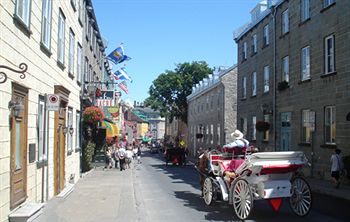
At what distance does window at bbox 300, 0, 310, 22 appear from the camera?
22141mm

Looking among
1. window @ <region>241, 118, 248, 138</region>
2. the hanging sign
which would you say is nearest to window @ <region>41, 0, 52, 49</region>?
the hanging sign

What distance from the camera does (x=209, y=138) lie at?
46.4 m

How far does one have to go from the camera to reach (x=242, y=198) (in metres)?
9.79

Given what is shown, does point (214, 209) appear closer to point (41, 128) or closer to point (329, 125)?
point (41, 128)

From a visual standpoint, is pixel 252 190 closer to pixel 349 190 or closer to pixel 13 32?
pixel 13 32

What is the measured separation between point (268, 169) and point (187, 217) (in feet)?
7.34

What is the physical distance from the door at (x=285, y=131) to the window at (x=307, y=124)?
176 cm

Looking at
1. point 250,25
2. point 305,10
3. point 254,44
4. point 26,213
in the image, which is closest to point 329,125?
point 305,10

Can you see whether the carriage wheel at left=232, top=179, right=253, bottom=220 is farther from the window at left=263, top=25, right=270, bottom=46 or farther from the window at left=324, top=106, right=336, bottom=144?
the window at left=263, top=25, right=270, bottom=46

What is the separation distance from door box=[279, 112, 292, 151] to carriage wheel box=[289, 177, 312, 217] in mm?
14392

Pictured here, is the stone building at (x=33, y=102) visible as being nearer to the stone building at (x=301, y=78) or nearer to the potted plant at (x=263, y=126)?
the stone building at (x=301, y=78)

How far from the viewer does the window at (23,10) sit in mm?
8121

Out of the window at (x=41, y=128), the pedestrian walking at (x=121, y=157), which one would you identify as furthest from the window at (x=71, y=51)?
the pedestrian walking at (x=121, y=157)

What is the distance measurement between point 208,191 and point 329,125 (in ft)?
32.3
